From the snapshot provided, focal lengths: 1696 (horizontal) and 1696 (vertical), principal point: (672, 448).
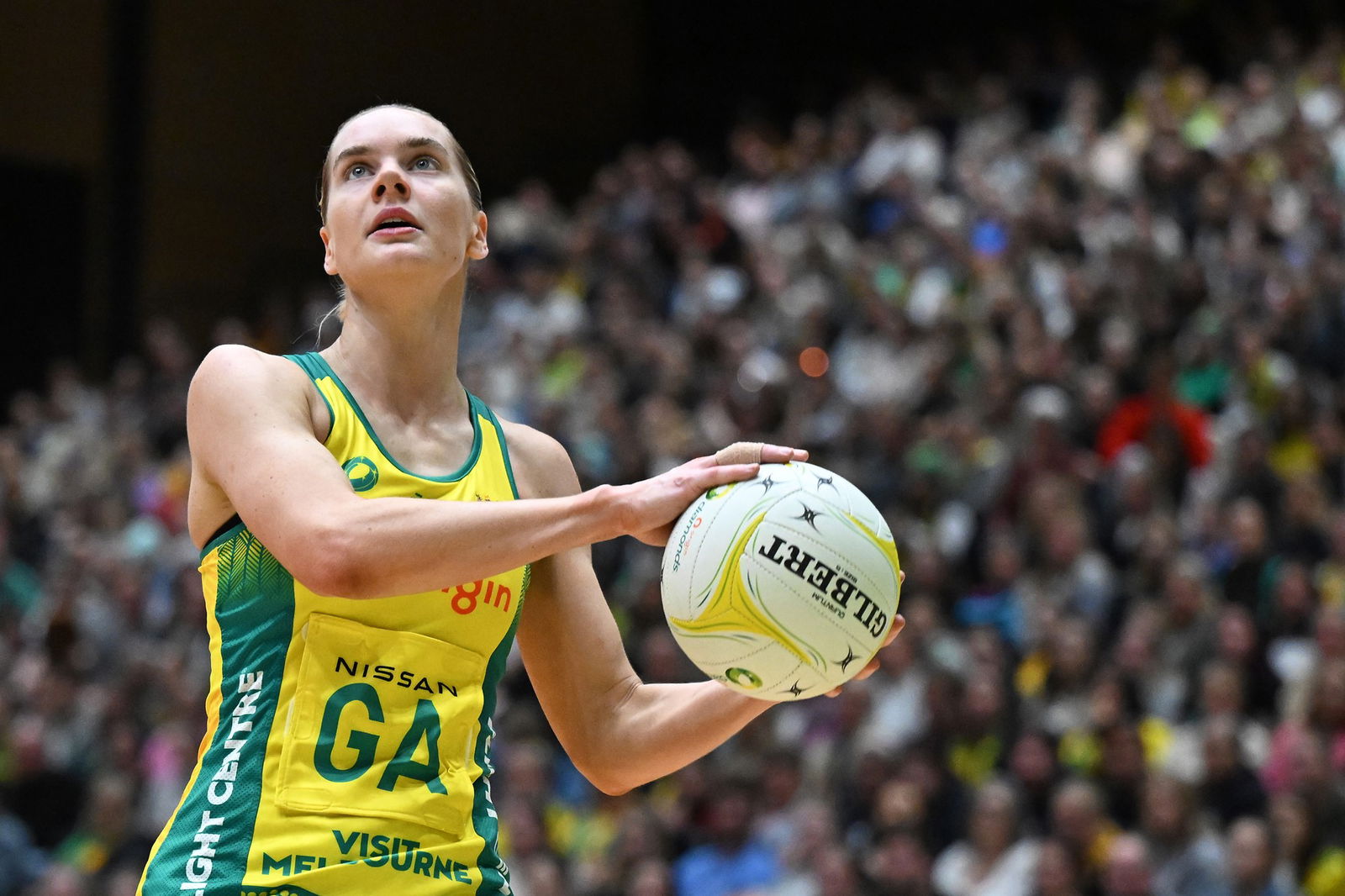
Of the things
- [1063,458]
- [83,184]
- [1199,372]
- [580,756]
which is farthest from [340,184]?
[83,184]

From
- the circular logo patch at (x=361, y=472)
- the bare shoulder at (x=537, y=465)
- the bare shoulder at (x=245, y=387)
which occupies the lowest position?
the bare shoulder at (x=537, y=465)

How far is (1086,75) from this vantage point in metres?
13.5

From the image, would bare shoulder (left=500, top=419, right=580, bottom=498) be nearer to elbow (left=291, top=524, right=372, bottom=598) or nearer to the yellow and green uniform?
the yellow and green uniform

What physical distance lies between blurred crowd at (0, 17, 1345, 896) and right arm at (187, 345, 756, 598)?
477cm

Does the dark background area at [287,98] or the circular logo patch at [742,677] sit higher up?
the dark background area at [287,98]

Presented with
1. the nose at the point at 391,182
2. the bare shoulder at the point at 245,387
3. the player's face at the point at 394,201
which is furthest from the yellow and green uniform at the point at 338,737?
the nose at the point at 391,182

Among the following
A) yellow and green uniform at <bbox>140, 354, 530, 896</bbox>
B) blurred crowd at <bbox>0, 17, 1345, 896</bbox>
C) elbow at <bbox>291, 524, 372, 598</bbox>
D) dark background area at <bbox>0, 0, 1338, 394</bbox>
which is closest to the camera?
elbow at <bbox>291, 524, 372, 598</bbox>

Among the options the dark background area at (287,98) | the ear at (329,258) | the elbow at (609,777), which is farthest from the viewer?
the dark background area at (287,98)

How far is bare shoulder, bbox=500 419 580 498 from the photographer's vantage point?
354cm

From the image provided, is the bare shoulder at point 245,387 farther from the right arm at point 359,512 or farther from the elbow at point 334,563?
the elbow at point 334,563

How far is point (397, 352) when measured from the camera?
3404 millimetres

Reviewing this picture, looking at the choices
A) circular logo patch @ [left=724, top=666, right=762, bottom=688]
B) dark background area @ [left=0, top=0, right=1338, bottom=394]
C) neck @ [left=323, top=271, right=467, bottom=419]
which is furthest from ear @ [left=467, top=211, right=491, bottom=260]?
dark background area @ [left=0, top=0, right=1338, bottom=394]

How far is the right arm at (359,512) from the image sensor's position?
9.29 ft

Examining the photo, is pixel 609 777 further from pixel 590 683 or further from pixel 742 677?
pixel 742 677
